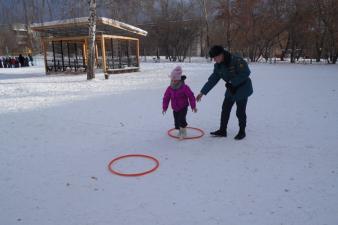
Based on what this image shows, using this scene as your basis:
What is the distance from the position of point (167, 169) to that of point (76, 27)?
51.1 ft

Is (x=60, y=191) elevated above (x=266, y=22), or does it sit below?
below

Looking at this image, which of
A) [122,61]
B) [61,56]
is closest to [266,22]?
[122,61]

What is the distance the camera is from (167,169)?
420cm

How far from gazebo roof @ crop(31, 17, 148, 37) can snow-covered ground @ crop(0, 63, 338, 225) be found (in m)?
9.63

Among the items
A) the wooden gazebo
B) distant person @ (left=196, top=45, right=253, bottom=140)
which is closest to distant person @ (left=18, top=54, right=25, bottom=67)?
the wooden gazebo

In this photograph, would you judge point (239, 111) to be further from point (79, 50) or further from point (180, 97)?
point (79, 50)

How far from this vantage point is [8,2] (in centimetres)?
1320

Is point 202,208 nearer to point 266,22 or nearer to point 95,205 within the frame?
point 95,205

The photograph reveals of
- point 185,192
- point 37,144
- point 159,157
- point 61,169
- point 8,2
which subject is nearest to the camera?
point 185,192

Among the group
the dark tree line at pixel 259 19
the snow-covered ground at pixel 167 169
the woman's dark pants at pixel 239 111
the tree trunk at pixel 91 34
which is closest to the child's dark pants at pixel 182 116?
the snow-covered ground at pixel 167 169

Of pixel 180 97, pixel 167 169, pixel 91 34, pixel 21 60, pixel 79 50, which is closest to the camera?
pixel 167 169

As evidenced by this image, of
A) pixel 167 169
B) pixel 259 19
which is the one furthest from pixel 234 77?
pixel 259 19

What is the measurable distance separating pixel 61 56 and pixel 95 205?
1945cm

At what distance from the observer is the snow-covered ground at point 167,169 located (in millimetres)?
3111
